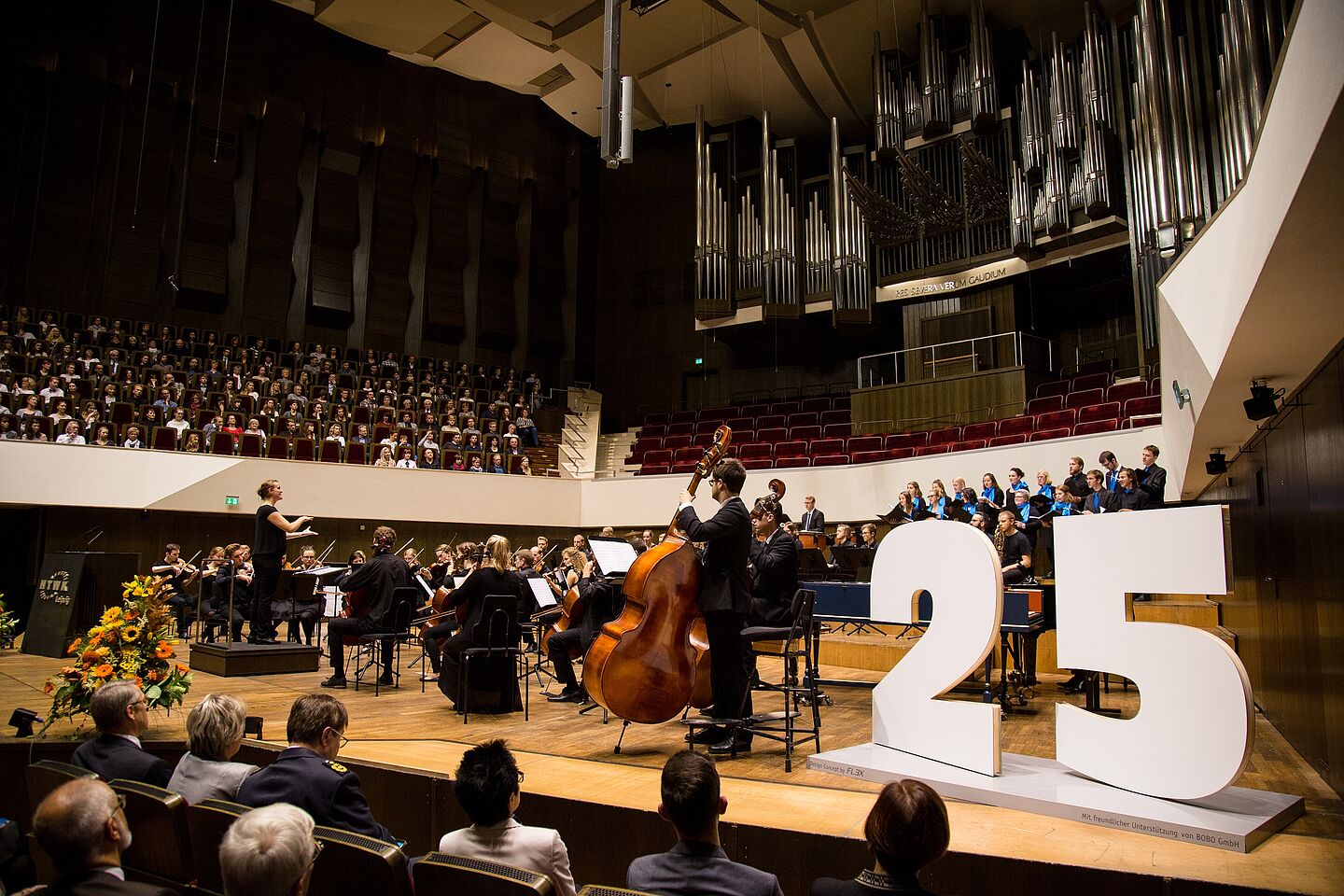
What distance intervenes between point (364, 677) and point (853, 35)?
12.7m

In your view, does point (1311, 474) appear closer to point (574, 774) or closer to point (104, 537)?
point (574, 774)

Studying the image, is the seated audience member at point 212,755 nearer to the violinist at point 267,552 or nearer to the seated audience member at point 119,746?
the seated audience member at point 119,746

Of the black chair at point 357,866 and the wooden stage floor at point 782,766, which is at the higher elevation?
the black chair at point 357,866

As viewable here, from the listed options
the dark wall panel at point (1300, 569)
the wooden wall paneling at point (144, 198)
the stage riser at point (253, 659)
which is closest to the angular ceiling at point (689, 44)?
the wooden wall paneling at point (144, 198)

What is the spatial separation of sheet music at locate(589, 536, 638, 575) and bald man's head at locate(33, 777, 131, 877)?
376 cm

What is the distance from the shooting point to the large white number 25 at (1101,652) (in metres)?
3.09

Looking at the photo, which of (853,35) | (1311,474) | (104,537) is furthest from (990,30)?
(104,537)

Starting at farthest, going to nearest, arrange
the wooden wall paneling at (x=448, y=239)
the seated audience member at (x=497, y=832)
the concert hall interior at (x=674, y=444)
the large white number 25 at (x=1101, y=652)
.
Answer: the wooden wall paneling at (x=448, y=239)
the large white number 25 at (x=1101, y=652)
the concert hall interior at (x=674, y=444)
the seated audience member at (x=497, y=832)

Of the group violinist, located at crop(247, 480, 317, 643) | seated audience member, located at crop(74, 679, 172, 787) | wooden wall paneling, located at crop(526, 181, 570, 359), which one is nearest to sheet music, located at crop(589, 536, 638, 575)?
violinist, located at crop(247, 480, 317, 643)

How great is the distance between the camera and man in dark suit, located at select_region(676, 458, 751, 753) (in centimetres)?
411

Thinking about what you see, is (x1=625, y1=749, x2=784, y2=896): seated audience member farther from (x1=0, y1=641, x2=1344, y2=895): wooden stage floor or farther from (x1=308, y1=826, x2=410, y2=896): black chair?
(x1=0, y1=641, x2=1344, y2=895): wooden stage floor

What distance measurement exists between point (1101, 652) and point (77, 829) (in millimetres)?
3367

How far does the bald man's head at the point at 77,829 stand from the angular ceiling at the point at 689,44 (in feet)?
46.6

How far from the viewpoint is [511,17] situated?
14562 mm
